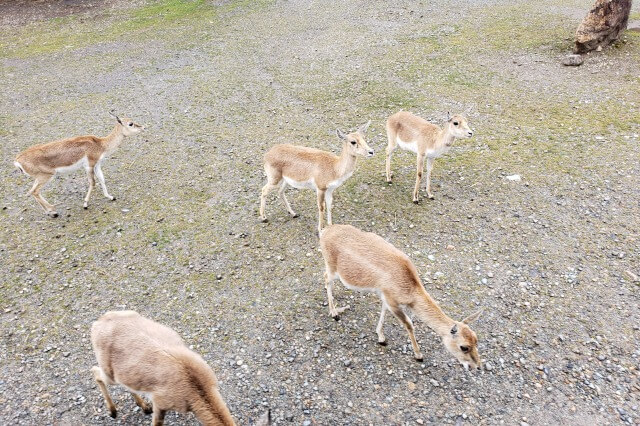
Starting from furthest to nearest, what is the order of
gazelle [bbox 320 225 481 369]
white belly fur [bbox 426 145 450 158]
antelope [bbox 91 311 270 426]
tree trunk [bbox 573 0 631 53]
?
tree trunk [bbox 573 0 631 53] < white belly fur [bbox 426 145 450 158] < gazelle [bbox 320 225 481 369] < antelope [bbox 91 311 270 426]

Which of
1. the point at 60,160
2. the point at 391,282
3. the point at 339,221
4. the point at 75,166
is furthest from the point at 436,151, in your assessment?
the point at 60,160

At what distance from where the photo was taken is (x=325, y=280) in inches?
277

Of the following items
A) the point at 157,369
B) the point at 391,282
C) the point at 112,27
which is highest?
the point at 112,27

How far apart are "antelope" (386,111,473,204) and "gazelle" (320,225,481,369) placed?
3.04m

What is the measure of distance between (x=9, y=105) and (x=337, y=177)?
36.7ft

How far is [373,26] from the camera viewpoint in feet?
58.9

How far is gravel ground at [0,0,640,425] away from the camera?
5816 mm

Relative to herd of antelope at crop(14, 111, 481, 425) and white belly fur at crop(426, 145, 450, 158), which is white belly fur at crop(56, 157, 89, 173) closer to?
herd of antelope at crop(14, 111, 481, 425)

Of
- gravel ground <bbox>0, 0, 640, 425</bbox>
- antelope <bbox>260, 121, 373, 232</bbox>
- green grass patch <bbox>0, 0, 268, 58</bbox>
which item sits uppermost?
green grass patch <bbox>0, 0, 268, 58</bbox>

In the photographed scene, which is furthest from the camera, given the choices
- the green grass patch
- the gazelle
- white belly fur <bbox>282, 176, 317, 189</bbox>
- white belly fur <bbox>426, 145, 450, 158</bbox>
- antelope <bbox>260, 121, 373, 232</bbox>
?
the green grass patch

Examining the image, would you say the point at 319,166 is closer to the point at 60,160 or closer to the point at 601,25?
the point at 60,160

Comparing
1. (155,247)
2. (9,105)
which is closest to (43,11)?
(9,105)

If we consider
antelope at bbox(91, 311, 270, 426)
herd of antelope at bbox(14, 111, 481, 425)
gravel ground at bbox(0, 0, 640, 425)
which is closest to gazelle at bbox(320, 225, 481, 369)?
herd of antelope at bbox(14, 111, 481, 425)

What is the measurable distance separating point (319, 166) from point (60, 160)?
16.6 feet
